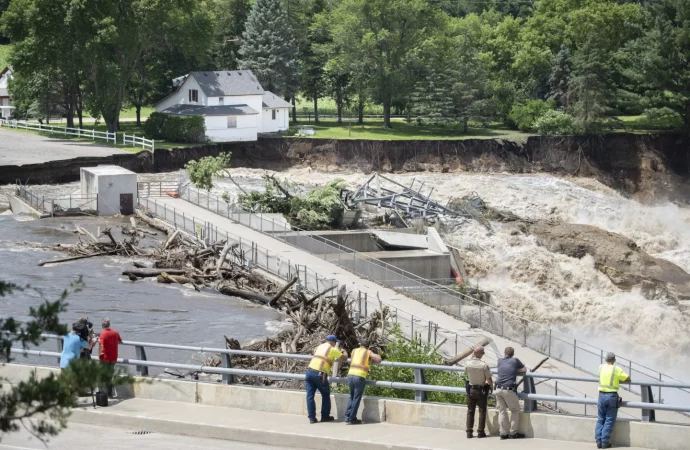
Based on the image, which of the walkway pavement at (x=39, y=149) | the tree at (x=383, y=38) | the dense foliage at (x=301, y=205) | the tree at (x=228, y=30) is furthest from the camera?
the tree at (x=228, y=30)

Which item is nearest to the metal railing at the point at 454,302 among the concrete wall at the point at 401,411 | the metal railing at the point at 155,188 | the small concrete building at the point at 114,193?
the small concrete building at the point at 114,193

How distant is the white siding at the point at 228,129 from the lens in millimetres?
82812

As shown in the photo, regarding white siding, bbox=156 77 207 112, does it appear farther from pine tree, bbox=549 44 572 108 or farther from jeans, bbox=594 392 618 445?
jeans, bbox=594 392 618 445

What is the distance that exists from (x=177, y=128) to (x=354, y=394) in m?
65.5

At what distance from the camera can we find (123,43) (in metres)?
79.4

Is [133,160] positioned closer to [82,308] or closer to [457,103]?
[457,103]

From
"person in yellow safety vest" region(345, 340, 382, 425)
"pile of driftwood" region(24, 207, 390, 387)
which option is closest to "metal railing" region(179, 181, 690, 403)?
"pile of driftwood" region(24, 207, 390, 387)

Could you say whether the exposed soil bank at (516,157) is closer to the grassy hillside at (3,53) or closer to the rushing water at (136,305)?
the rushing water at (136,305)

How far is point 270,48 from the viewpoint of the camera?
92.7 meters

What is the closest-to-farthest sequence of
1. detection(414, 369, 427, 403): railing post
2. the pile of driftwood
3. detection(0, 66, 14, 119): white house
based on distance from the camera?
detection(414, 369, 427, 403): railing post
the pile of driftwood
detection(0, 66, 14, 119): white house

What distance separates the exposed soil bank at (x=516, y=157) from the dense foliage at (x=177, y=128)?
2641 mm

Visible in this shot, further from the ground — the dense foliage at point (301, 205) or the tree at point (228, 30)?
the tree at point (228, 30)

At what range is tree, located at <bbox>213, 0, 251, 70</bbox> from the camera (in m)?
100

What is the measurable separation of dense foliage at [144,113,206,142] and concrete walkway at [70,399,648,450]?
63092 mm
